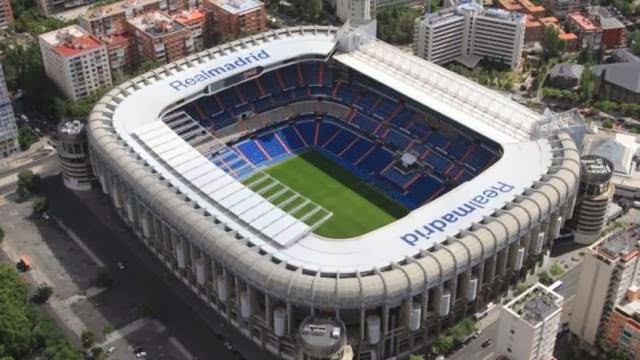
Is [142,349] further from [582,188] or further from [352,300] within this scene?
[582,188]

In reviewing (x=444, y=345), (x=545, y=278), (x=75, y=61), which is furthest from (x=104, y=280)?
(x=545, y=278)

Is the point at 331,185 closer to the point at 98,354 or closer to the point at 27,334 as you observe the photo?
the point at 98,354

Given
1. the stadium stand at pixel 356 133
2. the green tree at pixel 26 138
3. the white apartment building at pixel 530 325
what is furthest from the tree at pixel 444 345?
the green tree at pixel 26 138

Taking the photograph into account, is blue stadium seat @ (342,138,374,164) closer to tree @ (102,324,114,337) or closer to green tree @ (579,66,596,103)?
green tree @ (579,66,596,103)

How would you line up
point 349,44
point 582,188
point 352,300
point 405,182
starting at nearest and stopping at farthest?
point 352,300
point 582,188
point 405,182
point 349,44

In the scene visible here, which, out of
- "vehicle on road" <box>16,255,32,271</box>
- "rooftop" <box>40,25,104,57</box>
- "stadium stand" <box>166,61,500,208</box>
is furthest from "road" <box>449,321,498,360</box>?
"rooftop" <box>40,25,104,57</box>

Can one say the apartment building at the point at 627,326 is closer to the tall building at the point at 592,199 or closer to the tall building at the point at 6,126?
the tall building at the point at 592,199

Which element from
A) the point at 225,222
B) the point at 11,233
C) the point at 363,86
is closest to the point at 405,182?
the point at 363,86
